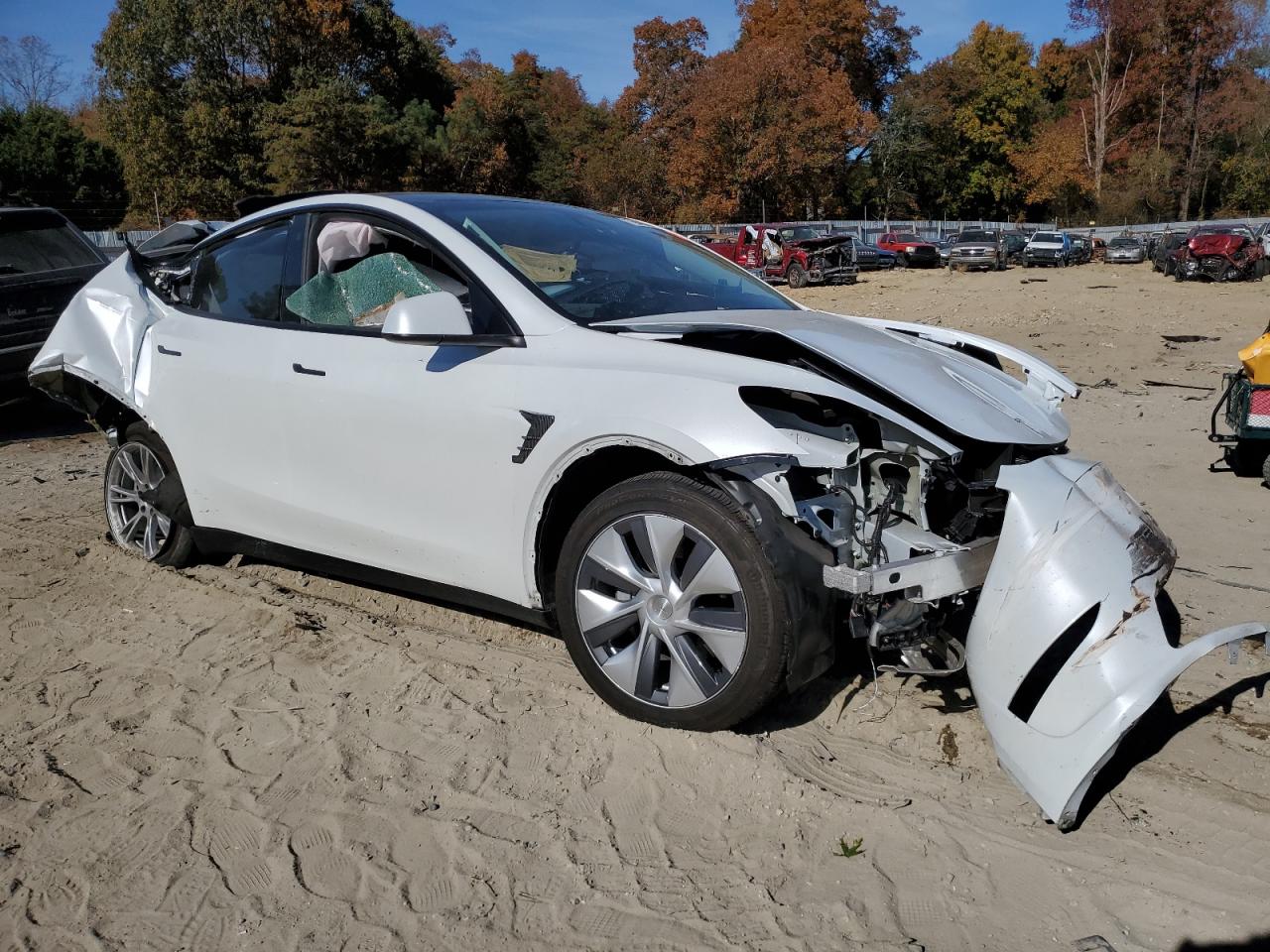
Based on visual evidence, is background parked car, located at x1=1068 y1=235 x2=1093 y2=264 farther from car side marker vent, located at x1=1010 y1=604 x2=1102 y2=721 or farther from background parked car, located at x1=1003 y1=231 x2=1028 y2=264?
car side marker vent, located at x1=1010 y1=604 x2=1102 y2=721

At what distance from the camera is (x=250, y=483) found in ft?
13.1

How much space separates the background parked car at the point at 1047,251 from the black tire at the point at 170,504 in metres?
33.1

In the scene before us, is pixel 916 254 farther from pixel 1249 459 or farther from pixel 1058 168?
pixel 1249 459

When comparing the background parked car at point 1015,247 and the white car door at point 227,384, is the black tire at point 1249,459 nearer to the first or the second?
the white car door at point 227,384

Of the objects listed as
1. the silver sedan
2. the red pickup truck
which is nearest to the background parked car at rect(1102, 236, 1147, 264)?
the silver sedan

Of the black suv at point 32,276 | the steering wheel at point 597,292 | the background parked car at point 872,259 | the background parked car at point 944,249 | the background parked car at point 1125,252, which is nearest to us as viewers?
the steering wheel at point 597,292

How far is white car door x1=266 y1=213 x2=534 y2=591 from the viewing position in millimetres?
3254

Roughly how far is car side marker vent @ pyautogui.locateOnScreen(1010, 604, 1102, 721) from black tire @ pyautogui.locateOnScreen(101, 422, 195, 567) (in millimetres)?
3440

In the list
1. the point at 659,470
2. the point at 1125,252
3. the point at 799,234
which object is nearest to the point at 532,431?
the point at 659,470

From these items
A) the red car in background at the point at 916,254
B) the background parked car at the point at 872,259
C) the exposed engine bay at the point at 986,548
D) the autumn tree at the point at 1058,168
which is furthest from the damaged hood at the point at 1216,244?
the autumn tree at the point at 1058,168

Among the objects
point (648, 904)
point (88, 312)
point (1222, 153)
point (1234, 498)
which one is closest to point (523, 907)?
point (648, 904)

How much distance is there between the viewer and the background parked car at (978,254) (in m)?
31.7

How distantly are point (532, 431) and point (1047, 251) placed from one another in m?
33.6

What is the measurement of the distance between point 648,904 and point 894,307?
17868 millimetres
